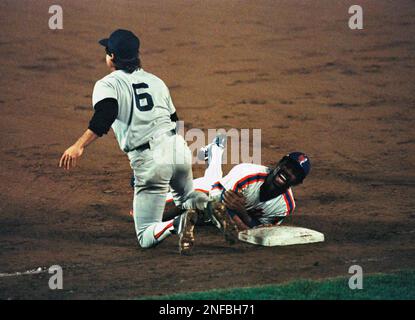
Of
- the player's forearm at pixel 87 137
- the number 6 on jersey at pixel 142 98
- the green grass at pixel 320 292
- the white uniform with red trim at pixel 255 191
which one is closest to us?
the green grass at pixel 320 292

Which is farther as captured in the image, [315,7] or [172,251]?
[315,7]

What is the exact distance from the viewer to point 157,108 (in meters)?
7.56

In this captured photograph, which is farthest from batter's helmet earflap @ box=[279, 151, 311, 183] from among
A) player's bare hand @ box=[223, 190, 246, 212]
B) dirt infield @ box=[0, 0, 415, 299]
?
dirt infield @ box=[0, 0, 415, 299]

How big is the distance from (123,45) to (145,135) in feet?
2.50

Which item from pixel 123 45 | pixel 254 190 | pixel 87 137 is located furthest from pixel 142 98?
pixel 254 190

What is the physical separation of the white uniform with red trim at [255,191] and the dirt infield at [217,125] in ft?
1.36

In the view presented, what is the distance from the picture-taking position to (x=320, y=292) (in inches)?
262

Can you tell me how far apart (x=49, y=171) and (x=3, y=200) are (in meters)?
1.08

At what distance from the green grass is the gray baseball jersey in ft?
4.95

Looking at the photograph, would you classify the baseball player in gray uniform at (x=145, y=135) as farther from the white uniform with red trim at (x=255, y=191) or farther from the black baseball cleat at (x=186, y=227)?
the white uniform with red trim at (x=255, y=191)

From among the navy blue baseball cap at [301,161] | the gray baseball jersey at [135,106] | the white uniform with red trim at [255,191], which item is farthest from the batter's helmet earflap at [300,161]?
the gray baseball jersey at [135,106]

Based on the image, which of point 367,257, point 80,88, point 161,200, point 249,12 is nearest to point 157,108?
point 161,200

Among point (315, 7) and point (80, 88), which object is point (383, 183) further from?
point (315, 7)

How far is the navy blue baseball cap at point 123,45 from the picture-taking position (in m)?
7.51
